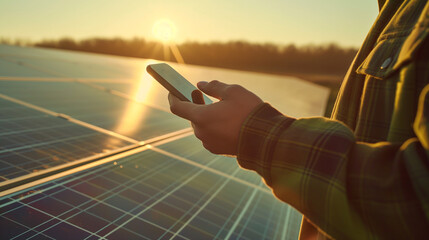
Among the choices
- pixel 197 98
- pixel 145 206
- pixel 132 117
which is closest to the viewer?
pixel 197 98

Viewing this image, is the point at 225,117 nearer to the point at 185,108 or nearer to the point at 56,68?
the point at 185,108

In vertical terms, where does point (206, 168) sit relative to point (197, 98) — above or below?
below

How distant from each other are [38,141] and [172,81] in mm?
1084

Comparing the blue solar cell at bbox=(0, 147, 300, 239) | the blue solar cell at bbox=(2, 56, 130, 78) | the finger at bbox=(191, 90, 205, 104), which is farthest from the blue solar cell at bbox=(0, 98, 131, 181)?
the blue solar cell at bbox=(2, 56, 130, 78)

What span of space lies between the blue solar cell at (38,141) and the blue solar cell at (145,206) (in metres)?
0.17

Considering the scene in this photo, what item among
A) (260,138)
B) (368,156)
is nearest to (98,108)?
(260,138)

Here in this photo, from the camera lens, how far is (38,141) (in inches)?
78.8

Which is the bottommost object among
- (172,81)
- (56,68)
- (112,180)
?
(112,180)

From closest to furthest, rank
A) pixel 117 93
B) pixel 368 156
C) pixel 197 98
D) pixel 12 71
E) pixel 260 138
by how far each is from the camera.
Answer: pixel 368 156 < pixel 260 138 < pixel 197 98 < pixel 12 71 < pixel 117 93

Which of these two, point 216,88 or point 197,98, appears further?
point 197,98

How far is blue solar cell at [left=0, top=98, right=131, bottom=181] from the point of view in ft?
5.47

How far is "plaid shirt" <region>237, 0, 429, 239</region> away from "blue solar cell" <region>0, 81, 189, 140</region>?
1.79 meters

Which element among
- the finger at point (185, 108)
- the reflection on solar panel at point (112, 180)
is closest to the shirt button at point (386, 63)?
the finger at point (185, 108)

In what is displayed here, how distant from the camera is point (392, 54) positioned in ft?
3.74
